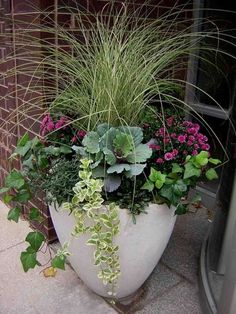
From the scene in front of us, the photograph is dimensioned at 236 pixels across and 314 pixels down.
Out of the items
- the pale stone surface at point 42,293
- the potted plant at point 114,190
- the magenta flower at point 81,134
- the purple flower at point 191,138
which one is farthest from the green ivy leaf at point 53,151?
the pale stone surface at point 42,293

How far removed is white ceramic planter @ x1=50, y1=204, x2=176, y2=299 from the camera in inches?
54.4

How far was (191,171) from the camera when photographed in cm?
137

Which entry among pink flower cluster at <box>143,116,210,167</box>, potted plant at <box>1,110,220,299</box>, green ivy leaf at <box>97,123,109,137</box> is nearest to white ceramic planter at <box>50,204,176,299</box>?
potted plant at <box>1,110,220,299</box>

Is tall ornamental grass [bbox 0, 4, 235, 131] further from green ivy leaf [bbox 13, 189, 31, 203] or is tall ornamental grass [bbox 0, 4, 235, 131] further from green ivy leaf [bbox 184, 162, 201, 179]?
green ivy leaf [bbox 13, 189, 31, 203]

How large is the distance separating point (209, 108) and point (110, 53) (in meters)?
1.07

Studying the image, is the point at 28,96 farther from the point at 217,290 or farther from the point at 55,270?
the point at 217,290

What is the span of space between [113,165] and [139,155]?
0.11 meters

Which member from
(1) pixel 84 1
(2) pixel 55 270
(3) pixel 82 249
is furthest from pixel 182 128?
(2) pixel 55 270

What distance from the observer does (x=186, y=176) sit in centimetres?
136

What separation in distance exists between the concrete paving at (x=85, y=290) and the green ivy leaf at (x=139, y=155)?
717mm

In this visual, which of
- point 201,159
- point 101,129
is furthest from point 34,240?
point 201,159

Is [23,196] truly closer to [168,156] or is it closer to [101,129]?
[101,129]

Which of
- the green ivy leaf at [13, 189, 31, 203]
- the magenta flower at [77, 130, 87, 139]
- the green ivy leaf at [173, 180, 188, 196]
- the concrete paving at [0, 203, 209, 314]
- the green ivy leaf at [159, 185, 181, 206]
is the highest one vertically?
the magenta flower at [77, 130, 87, 139]

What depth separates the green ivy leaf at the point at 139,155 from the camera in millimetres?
1339
